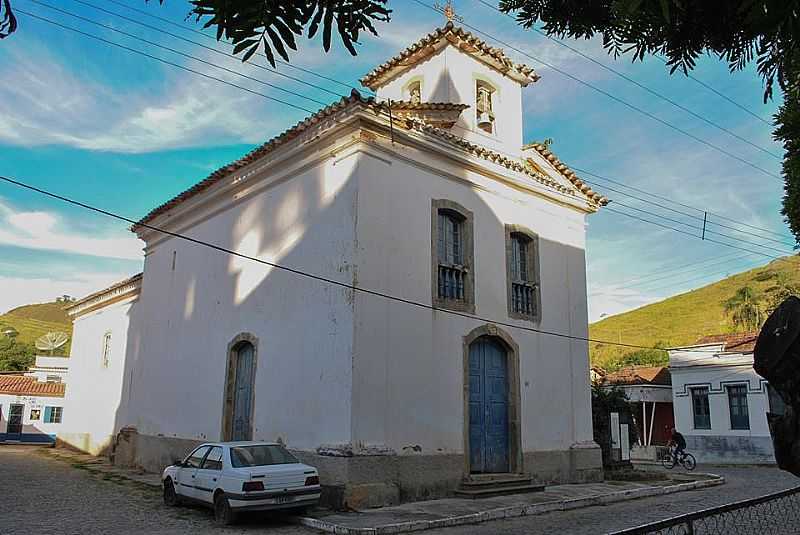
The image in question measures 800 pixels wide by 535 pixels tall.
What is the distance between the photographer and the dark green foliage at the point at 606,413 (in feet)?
55.9

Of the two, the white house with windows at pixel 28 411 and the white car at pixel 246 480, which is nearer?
the white car at pixel 246 480

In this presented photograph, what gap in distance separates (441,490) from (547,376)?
4.11m

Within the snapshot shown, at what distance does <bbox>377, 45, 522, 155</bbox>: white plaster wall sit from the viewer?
15602 mm

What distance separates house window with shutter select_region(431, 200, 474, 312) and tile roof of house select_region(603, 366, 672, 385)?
59.8 feet

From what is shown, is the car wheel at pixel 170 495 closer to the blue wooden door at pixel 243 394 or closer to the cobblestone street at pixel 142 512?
the cobblestone street at pixel 142 512

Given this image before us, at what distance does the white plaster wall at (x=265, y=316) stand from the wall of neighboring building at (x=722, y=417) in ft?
56.1

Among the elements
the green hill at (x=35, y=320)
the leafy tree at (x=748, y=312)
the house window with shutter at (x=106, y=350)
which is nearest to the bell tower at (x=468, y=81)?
the house window with shutter at (x=106, y=350)

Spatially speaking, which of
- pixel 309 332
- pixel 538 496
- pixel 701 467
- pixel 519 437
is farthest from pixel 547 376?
pixel 701 467

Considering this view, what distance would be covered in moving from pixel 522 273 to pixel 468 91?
4.54 m

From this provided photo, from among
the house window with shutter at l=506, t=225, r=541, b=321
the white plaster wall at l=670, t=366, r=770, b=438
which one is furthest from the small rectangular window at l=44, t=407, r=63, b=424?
the white plaster wall at l=670, t=366, r=770, b=438

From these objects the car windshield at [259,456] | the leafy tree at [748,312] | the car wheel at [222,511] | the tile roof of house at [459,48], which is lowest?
the car wheel at [222,511]

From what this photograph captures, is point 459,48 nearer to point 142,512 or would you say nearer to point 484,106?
point 484,106

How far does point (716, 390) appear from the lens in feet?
79.4

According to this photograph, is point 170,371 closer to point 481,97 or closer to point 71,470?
point 71,470
